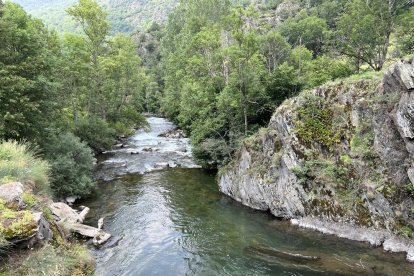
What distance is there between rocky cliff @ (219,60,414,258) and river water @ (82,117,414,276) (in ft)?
3.89

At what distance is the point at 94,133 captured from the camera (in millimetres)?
36594

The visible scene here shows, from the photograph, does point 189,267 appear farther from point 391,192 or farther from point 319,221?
point 391,192

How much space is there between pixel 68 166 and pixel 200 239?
37.3ft

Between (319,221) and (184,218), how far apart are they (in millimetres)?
8121

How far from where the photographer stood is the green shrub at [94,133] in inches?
1390

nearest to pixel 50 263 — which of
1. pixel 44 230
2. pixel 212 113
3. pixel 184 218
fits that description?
pixel 44 230

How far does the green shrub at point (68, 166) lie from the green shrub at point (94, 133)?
10.2 m

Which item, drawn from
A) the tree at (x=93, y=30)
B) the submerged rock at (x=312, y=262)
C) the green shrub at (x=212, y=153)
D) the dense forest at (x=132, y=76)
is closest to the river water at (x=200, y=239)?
the submerged rock at (x=312, y=262)

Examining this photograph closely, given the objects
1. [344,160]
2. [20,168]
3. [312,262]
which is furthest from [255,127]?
[20,168]

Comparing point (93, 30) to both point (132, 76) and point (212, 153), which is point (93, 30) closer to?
point (132, 76)

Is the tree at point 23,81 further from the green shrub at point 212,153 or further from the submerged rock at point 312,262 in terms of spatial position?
the submerged rock at point 312,262

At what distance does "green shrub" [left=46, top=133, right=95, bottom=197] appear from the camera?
21.9 m

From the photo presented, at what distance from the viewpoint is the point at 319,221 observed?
17969mm

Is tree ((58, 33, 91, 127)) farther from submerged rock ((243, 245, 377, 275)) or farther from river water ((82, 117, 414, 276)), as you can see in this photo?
submerged rock ((243, 245, 377, 275))
